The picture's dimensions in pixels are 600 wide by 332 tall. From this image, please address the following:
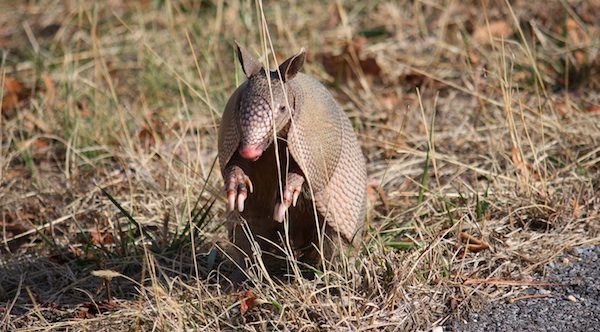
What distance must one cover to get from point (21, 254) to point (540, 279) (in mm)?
2529

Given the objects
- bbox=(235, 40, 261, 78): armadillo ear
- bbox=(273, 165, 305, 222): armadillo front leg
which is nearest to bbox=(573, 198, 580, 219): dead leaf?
bbox=(273, 165, 305, 222): armadillo front leg

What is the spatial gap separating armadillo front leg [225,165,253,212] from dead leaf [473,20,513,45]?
3.34 m

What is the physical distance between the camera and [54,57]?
6.57 m

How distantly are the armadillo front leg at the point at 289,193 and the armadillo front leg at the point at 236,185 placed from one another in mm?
134

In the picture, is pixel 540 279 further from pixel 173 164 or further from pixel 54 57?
pixel 54 57

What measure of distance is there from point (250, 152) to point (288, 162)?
0.93ft

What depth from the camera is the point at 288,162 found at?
345 cm

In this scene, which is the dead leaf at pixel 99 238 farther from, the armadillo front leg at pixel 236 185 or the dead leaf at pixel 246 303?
the armadillo front leg at pixel 236 185

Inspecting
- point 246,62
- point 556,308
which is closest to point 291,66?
point 246,62

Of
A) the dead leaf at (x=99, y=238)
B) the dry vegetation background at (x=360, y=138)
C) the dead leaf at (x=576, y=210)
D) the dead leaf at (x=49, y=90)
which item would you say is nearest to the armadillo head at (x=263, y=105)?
the dry vegetation background at (x=360, y=138)

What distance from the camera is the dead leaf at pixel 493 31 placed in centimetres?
629

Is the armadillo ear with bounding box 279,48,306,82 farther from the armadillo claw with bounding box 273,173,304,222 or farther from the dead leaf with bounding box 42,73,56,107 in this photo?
the dead leaf with bounding box 42,73,56,107

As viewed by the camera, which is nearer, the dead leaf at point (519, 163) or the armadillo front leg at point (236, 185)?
the armadillo front leg at point (236, 185)

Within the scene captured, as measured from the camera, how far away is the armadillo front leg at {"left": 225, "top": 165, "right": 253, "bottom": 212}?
131 inches
